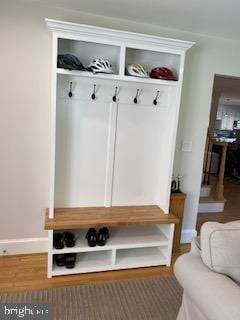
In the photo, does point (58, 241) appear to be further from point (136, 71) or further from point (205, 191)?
point (205, 191)

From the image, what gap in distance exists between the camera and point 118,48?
7.64 ft

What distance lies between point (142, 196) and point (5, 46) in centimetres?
195

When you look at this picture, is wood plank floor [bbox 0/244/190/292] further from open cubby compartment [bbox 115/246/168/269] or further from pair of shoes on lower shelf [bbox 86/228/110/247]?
pair of shoes on lower shelf [bbox 86/228/110/247]

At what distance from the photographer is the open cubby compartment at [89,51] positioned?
7.76 ft

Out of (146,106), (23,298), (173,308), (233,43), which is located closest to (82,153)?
(146,106)

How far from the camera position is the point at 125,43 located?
2.21 meters

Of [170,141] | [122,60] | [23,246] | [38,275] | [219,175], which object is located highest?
[122,60]

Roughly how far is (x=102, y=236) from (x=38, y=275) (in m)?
0.66

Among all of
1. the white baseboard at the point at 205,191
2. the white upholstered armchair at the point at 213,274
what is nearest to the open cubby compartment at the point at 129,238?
the white upholstered armchair at the point at 213,274

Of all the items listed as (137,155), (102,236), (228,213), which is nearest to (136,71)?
(137,155)

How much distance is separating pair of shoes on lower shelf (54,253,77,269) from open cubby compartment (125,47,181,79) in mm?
1924

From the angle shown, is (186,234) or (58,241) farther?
(186,234)

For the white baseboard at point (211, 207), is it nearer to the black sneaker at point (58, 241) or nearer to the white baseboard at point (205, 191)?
the white baseboard at point (205, 191)

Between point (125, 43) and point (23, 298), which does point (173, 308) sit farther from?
point (125, 43)
